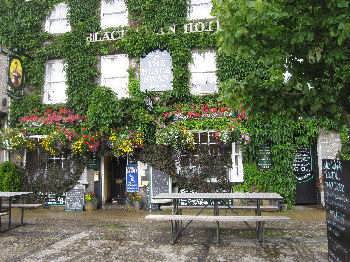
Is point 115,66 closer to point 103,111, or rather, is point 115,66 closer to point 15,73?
point 103,111

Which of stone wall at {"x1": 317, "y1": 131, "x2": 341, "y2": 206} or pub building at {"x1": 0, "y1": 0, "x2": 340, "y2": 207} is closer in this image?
stone wall at {"x1": 317, "y1": 131, "x2": 341, "y2": 206}

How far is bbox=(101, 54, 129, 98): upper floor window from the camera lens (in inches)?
545

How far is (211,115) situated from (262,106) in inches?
292

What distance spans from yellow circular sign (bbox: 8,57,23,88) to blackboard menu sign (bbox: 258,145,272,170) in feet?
29.6

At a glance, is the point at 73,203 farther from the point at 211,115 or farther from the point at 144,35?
the point at 144,35

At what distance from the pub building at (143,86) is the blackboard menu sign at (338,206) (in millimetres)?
7767

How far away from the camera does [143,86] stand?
531 inches

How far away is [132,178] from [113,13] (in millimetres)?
6575

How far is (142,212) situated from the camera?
1229 cm

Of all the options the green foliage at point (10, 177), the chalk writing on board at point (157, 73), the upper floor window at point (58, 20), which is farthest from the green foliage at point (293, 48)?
the upper floor window at point (58, 20)

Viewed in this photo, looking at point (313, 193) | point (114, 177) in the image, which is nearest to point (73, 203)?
point (114, 177)

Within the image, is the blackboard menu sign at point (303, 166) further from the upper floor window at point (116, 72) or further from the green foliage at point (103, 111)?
the upper floor window at point (116, 72)

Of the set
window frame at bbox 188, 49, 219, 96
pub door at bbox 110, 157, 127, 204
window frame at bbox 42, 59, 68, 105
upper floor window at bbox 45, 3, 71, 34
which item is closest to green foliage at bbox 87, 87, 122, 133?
pub door at bbox 110, 157, 127, 204

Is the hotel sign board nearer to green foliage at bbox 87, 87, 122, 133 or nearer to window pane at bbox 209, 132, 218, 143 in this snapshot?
green foliage at bbox 87, 87, 122, 133
